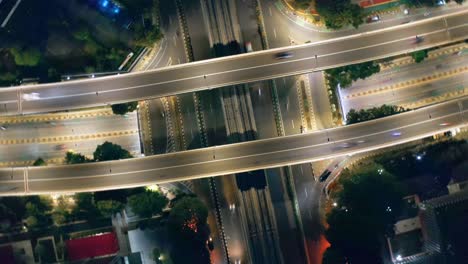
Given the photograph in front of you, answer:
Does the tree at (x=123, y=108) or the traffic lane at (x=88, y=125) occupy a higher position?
the tree at (x=123, y=108)

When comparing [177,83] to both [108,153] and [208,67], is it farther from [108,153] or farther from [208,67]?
[108,153]

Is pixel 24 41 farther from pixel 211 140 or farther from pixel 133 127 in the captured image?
pixel 211 140

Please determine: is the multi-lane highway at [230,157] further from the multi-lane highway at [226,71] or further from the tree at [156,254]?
the tree at [156,254]

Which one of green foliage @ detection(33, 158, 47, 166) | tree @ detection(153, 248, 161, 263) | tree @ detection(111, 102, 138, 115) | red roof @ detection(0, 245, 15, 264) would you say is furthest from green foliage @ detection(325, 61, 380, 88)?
red roof @ detection(0, 245, 15, 264)

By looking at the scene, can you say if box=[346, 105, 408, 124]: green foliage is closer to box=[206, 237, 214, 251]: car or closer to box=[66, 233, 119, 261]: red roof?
box=[206, 237, 214, 251]: car

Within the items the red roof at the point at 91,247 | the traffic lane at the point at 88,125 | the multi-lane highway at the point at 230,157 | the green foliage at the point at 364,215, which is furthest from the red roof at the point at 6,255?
the green foliage at the point at 364,215

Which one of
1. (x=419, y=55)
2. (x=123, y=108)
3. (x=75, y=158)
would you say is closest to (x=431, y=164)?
(x=419, y=55)
